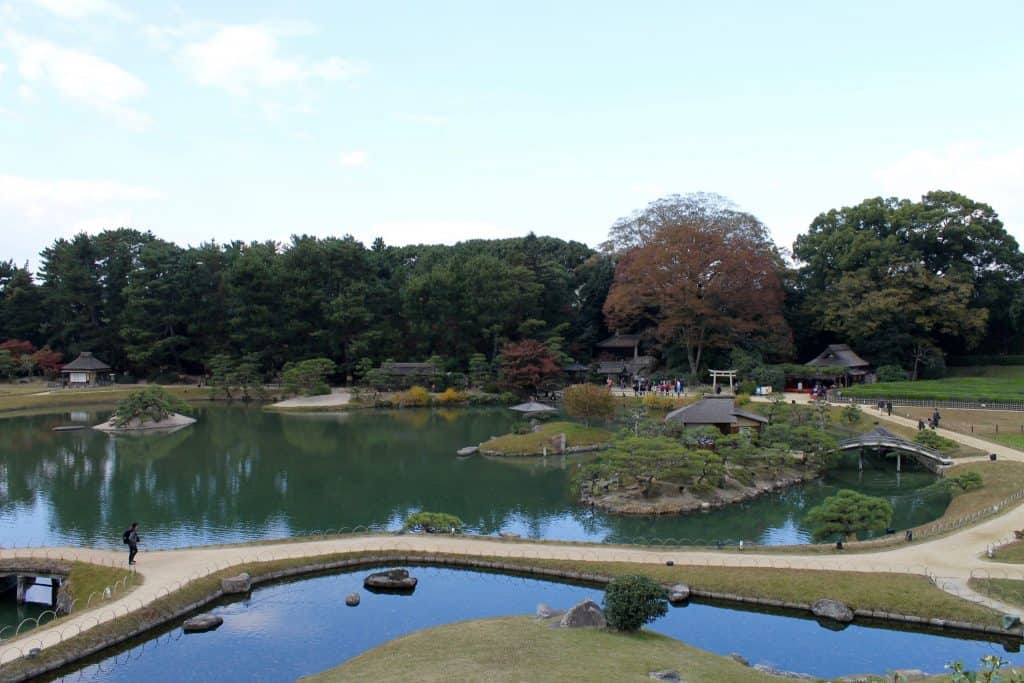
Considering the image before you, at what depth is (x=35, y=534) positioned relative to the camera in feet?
70.5

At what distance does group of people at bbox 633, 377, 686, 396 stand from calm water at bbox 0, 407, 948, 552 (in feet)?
44.9

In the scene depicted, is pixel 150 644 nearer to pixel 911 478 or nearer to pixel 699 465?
pixel 699 465

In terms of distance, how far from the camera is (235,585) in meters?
16.1

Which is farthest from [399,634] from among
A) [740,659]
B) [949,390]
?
[949,390]

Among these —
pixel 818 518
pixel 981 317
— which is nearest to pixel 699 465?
pixel 818 518

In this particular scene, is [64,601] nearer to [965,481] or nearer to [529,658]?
[529,658]

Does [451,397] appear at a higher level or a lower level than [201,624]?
higher

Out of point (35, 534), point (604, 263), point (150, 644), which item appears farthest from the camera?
point (604, 263)

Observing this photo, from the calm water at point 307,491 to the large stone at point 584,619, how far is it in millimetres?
8005

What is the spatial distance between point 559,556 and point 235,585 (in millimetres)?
7505

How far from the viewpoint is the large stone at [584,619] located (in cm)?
1302

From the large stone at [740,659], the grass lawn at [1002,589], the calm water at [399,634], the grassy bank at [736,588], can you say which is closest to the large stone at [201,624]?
the calm water at [399,634]

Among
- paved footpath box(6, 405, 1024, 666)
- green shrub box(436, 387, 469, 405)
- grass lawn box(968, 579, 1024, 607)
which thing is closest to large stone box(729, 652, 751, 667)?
paved footpath box(6, 405, 1024, 666)

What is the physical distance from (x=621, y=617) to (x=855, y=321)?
42724 millimetres
